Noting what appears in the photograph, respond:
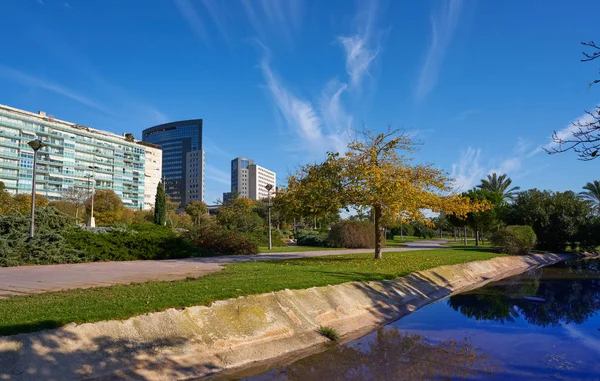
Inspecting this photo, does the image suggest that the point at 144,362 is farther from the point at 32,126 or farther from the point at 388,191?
the point at 32,126

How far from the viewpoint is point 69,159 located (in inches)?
4478

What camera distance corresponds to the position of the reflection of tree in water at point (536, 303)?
12.0 m

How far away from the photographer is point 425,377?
22.2 ft

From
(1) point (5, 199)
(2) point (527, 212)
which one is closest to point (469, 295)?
(2) point (527, 212)

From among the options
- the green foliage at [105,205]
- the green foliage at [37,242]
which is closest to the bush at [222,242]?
the green foliage at [37,242]

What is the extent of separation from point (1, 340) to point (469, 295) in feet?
47.9

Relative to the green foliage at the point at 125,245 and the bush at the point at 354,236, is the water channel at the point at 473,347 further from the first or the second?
the bush at the point at 354,236

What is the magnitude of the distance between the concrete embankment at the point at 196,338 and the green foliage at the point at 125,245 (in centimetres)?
1384

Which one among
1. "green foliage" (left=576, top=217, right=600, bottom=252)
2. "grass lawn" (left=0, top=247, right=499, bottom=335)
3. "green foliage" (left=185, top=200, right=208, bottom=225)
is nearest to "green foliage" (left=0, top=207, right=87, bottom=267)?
"grass lawn" (left=0, top=247, right=499, bottom=335)

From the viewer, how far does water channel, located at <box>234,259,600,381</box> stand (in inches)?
275

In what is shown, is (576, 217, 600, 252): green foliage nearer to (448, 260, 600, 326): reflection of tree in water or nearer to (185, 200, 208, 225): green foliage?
(448, 260, 600, 326): reflection of tree in water

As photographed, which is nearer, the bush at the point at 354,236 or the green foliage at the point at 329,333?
the green foliage at the point at 329,333

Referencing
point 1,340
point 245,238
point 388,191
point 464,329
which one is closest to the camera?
point 1,340

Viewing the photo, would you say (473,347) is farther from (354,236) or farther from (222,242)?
(354,236)
